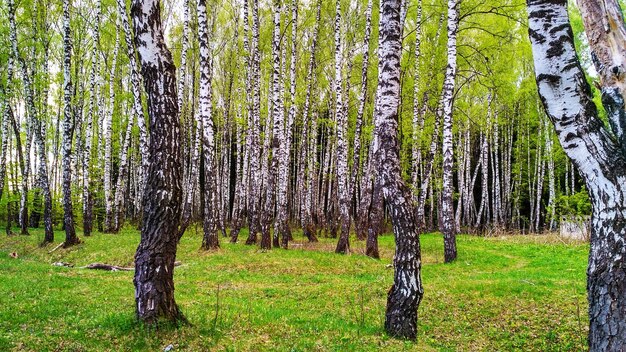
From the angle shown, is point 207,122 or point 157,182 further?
point 207,122

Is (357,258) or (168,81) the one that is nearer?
(168,81)

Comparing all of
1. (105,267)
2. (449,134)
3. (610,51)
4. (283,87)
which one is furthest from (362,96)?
(610,51)

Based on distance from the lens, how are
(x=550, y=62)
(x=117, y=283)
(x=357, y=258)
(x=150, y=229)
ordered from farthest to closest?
(x=357, y=258)
(x=117, y=283)
(x=150, y=229)
(x=550, y=62)

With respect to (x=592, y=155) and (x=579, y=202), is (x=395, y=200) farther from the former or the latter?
(x=579, y=202)

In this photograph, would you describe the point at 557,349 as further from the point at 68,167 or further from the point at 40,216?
the point at 40,216

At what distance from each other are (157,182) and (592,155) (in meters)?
5.47

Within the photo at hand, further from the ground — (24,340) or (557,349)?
(24,340)

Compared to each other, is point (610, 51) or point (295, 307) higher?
point (610, 51)

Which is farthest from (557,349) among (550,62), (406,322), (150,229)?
(150,229)

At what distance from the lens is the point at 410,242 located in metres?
6.44

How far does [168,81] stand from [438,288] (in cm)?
750

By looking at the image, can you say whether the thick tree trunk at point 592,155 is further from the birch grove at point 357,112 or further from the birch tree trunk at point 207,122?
the birch tree trunk at point 207,122

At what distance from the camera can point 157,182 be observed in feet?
19.7

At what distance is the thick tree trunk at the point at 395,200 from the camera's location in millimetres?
6359
